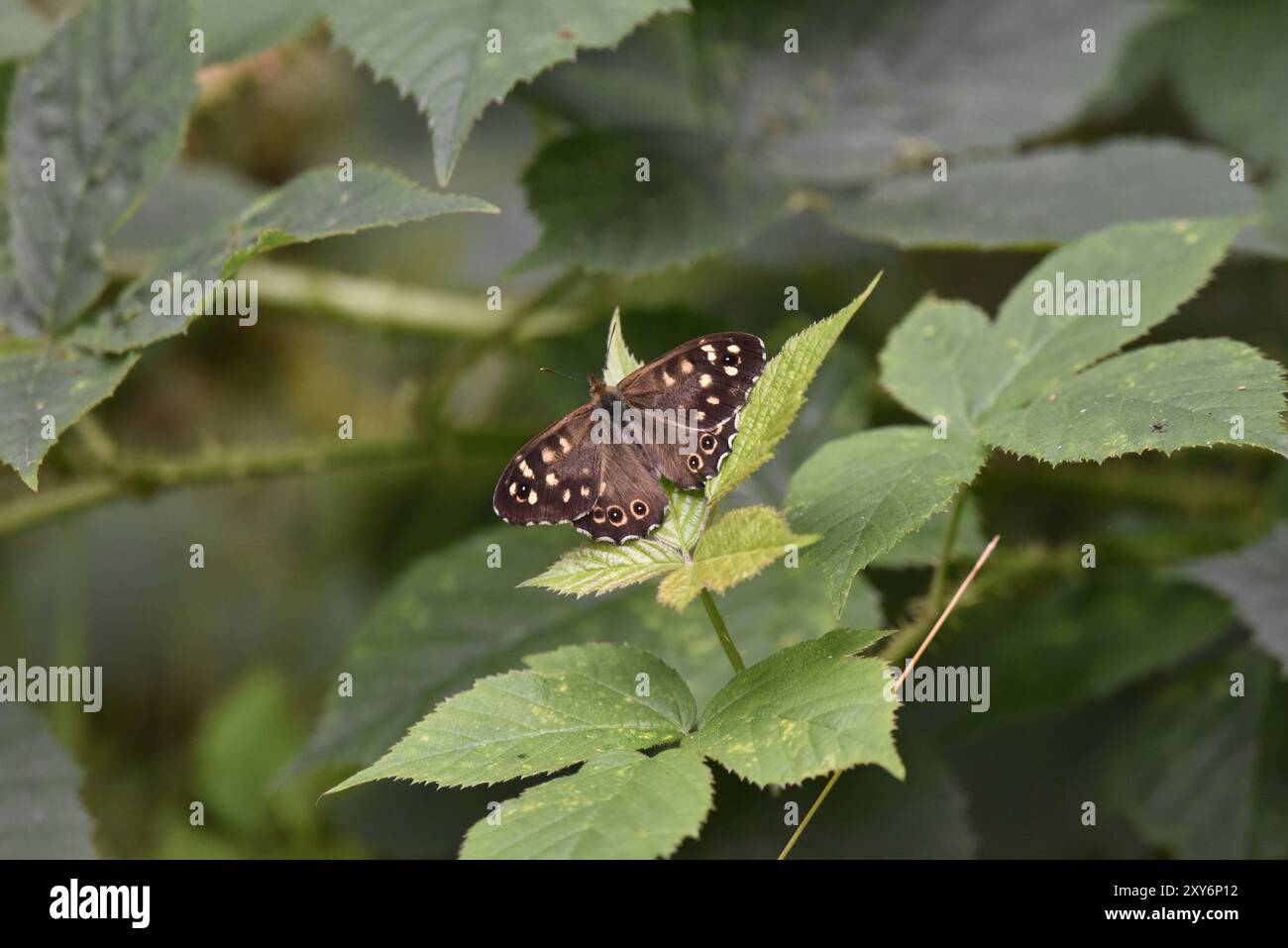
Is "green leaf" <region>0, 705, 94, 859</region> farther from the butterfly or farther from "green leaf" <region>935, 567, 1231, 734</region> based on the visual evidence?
"green leaf" <region>935, 567, 1231, 734</region>

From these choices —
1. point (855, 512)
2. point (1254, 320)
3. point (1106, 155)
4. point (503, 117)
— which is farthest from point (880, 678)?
point (503, 117)

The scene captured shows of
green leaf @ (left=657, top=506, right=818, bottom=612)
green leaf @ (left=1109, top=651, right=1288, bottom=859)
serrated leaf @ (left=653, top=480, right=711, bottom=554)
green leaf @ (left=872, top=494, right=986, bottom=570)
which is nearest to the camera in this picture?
green leaf @ (left=657, top=506, right=818, bottom=612)

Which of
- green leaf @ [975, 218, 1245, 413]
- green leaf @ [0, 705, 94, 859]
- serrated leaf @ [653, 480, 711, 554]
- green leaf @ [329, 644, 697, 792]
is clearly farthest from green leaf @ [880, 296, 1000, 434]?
green leaf @ [0, 705, 94, 859]

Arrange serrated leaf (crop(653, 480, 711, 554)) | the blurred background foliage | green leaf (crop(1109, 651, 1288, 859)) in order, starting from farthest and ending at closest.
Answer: green leaf (crop(1109, 651, 1288, 859))
the blurred background foliage
serrated leaf (crop(653, 480, 711, 554))

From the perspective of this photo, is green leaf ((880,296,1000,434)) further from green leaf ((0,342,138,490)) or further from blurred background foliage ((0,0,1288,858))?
green leaf ((0,342,138,490))

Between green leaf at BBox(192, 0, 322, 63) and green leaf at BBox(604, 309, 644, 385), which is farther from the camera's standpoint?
green leaf at BBox(192, 0, 322, 63)

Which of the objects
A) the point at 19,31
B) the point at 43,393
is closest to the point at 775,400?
the point at 43,393

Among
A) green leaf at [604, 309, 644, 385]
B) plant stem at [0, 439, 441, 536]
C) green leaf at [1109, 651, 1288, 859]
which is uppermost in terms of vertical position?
green leaf at [604, 309, 644, 385]

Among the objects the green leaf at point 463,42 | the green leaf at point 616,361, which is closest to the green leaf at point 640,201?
the green leaf at point 463,42

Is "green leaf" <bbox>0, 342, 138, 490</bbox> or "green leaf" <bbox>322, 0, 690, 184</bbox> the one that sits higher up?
"green leaf" <bbox>322, 0, 690, 184</bbox>
